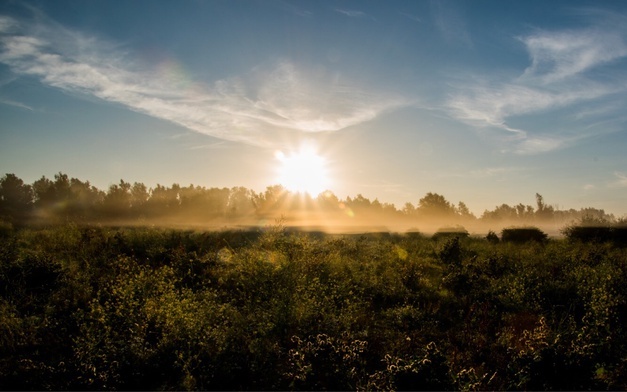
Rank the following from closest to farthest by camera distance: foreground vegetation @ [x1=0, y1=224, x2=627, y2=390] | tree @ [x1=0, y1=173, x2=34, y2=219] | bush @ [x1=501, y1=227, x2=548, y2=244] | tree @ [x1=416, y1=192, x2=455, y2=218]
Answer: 1. foreground vegetation @ [x1=0, y1=224, x2=627, y2=390]
2. bush @ [x1=501, y1=227, x2=548, y2=244]
3. tree @ [x1=0, y1=173, x2=34, y2=219]
4. tree @ [x1=416, y1=192, x2=455, y2=218]

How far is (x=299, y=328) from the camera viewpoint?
816 centimetres

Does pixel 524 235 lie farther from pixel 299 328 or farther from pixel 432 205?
pixel 432 205

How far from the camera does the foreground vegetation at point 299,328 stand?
6.31 metres

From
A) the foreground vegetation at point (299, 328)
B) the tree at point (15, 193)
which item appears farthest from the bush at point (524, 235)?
the tree at point (15, 193)

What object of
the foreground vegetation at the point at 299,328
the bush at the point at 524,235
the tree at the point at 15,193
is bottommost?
the foreground vegetation at the point at 299,328

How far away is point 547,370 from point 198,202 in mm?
83057

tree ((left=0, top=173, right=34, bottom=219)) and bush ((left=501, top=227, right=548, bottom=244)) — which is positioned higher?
tree ((left=0, top=173, right=34, bottom=219))

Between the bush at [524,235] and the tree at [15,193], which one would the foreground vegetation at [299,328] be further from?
the tree at [15,193]

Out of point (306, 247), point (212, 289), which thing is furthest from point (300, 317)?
point (306, 247)

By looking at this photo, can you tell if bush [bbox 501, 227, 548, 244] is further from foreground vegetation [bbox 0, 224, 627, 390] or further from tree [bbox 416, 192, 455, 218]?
tree [bbox 416, 192, 455, 218]

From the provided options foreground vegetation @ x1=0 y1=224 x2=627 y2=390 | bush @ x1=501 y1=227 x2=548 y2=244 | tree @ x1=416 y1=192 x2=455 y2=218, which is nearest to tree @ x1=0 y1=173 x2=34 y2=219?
foreground vegetation @ x1=0 y1=224 x2=627 y2=390

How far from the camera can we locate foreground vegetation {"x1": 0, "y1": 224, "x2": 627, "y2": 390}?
631cm

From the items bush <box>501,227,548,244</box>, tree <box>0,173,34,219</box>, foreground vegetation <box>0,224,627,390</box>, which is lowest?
foreground vegetation <box>0,224,627,390</box>

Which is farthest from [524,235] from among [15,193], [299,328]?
[15,193]
